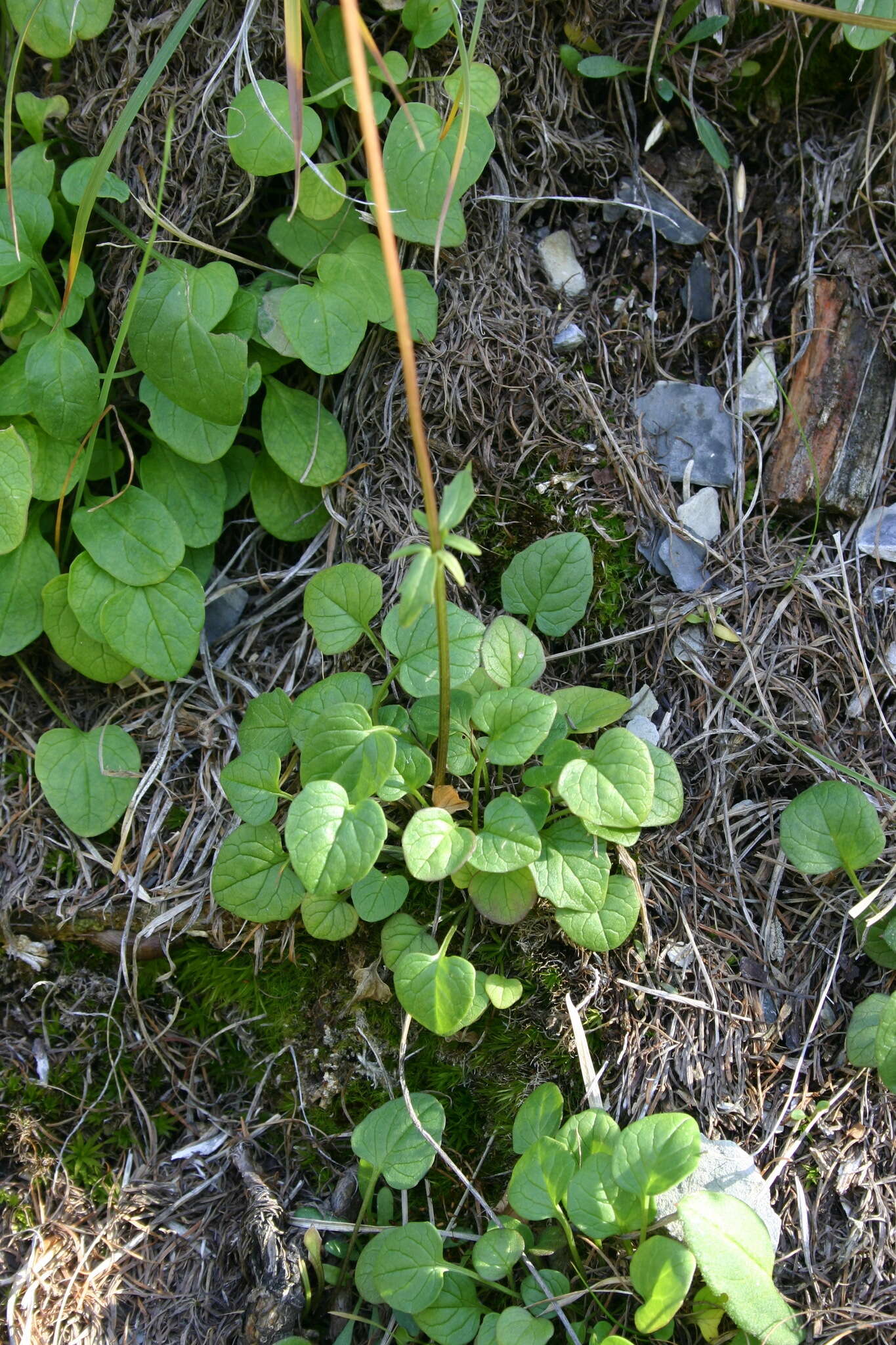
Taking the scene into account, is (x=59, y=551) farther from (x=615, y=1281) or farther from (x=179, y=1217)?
(x=615, y=1281)

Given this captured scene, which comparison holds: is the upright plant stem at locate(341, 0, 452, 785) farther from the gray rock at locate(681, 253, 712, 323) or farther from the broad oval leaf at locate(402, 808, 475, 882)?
the gray rock at locate(681, 253, 712, 323)

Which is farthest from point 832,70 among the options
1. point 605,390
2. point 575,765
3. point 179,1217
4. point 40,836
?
point 179,1217

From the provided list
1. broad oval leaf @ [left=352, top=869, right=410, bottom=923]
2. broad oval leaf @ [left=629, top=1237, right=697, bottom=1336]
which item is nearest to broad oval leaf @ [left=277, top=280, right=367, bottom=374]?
broad oval leaf @ [left=352, top=869, right=410, bottom=923]

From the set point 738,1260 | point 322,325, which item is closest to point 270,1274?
point 738,1260

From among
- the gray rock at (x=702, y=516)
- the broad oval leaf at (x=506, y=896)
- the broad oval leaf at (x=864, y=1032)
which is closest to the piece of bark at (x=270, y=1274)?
the broad oval leaf at (x=506, y=896)

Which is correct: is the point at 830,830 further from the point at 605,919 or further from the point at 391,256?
the point at 391,256
